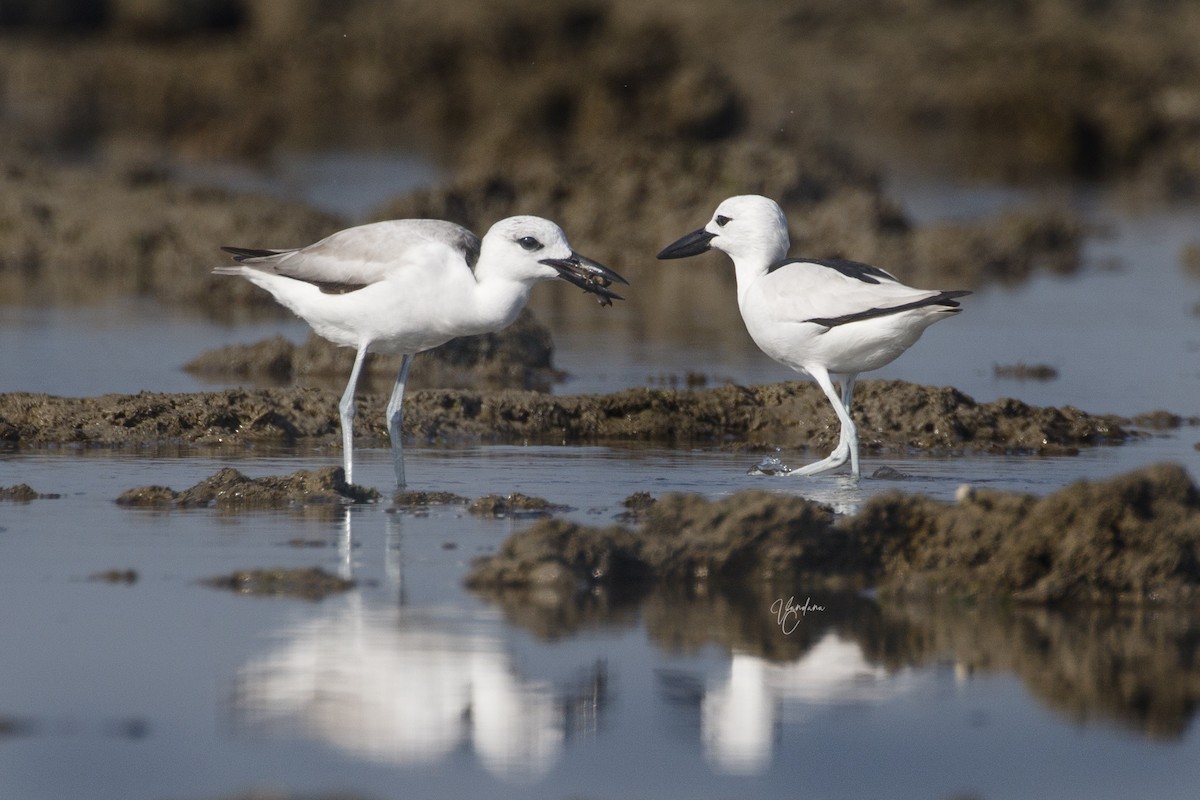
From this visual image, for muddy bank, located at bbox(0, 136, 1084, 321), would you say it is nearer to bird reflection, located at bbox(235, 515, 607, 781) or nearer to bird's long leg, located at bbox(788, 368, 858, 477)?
bird's long leg, located at bbox(788, 368, 858, 477)

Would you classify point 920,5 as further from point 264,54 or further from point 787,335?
point 787,335

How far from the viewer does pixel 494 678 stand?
19.3 feet

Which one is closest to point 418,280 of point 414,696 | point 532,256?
point 532,256

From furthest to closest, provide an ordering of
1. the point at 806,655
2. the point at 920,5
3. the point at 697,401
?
1. the point at 920,5
2. the point at 697,401
3. the point at 806,655

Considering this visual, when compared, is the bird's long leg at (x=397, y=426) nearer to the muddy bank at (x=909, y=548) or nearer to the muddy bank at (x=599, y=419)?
the muddy bank at (x=599, y=419)

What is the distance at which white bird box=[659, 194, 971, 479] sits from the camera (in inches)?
364

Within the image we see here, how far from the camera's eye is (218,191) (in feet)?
71.9

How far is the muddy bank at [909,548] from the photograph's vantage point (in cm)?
684

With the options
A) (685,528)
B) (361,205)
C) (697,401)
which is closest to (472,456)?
(697,401)

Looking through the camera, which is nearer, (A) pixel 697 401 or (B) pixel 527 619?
(B) pixel 527 619

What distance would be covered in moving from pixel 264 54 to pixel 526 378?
3671 centimetres

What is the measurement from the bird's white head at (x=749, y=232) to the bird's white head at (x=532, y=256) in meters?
1.36
